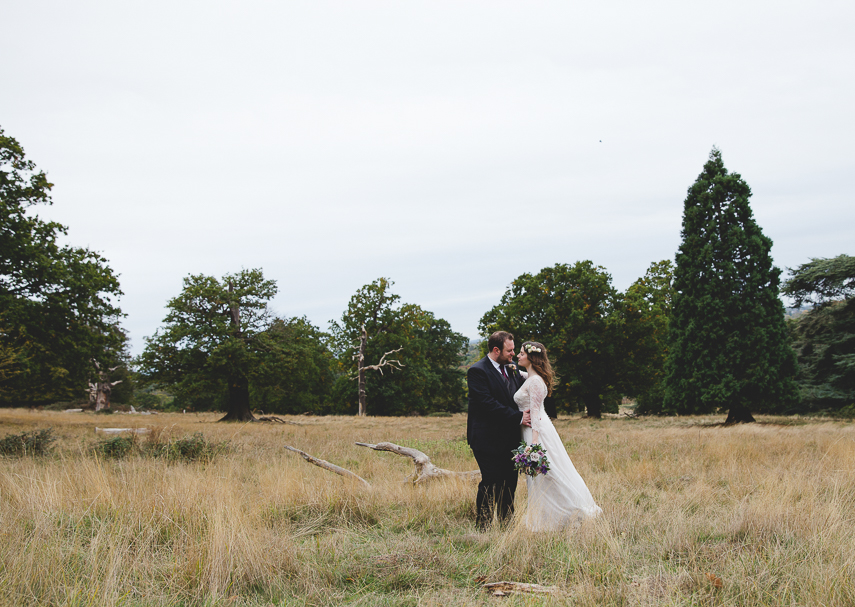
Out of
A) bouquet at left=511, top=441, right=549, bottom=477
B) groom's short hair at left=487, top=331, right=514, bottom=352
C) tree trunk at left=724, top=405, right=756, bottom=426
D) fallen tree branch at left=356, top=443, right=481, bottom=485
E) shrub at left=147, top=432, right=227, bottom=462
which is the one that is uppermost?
groom's short hair at left=487, top=331, right=514, bottom=352

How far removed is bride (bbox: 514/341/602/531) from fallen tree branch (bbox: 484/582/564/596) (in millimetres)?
1618

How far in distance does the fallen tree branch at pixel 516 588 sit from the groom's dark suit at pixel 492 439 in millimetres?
1756

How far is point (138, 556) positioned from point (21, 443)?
8254mm

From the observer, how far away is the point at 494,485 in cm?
518

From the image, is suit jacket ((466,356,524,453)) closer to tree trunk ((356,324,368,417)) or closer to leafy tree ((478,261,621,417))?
leafy tree ((478,261,621,417))

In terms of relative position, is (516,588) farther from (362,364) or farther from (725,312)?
(362,364)

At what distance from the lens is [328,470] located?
7.84 metres

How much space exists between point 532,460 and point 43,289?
65.6ft

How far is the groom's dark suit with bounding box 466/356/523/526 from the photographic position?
16.9ft

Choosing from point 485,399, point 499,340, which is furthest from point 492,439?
point 499,340

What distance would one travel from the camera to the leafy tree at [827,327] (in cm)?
2092

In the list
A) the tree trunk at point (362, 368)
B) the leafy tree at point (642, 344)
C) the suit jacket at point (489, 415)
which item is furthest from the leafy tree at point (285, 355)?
the suit jacket at point (489, 415)

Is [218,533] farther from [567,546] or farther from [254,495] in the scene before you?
[567,546]

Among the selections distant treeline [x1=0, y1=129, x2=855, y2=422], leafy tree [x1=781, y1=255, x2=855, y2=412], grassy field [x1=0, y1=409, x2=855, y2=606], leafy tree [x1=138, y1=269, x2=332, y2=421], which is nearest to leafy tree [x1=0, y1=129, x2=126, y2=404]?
distant treeline [x1=0, y1=129, x2=855, y2=422]
